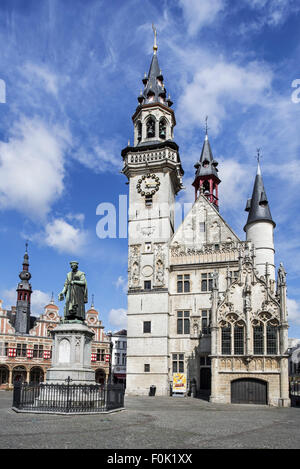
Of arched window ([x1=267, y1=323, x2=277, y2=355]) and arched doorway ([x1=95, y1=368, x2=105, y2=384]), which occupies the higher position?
arched window ([x1=267, y1=323, x2=277, y2=355])

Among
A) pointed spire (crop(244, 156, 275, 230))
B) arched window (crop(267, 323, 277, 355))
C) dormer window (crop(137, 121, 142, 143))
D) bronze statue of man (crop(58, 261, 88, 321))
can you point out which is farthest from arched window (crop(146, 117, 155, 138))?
bronze statue of man (crop(58, 261, 88, 321))

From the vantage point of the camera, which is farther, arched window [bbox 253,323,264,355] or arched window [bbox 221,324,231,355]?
arched window [bbox 221,324,231,355]

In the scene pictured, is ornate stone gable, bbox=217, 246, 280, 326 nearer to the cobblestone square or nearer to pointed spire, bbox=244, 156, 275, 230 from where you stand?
pointed spire, bbox=244, 156, 275, 230

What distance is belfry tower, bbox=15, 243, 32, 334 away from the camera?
53.0 m

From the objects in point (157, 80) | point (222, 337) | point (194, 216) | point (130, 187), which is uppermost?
point (157, 80)

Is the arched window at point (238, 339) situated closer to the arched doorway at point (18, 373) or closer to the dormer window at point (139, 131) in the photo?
the dormer window at point (139, 131)

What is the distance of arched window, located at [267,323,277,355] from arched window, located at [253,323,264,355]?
14.9 inches

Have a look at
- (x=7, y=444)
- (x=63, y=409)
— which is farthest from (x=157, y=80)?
(x=7, y=444)

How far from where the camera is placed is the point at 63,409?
15.0 m

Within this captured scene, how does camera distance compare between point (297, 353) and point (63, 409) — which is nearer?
point (63, 409)

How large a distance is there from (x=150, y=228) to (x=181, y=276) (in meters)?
5.24
